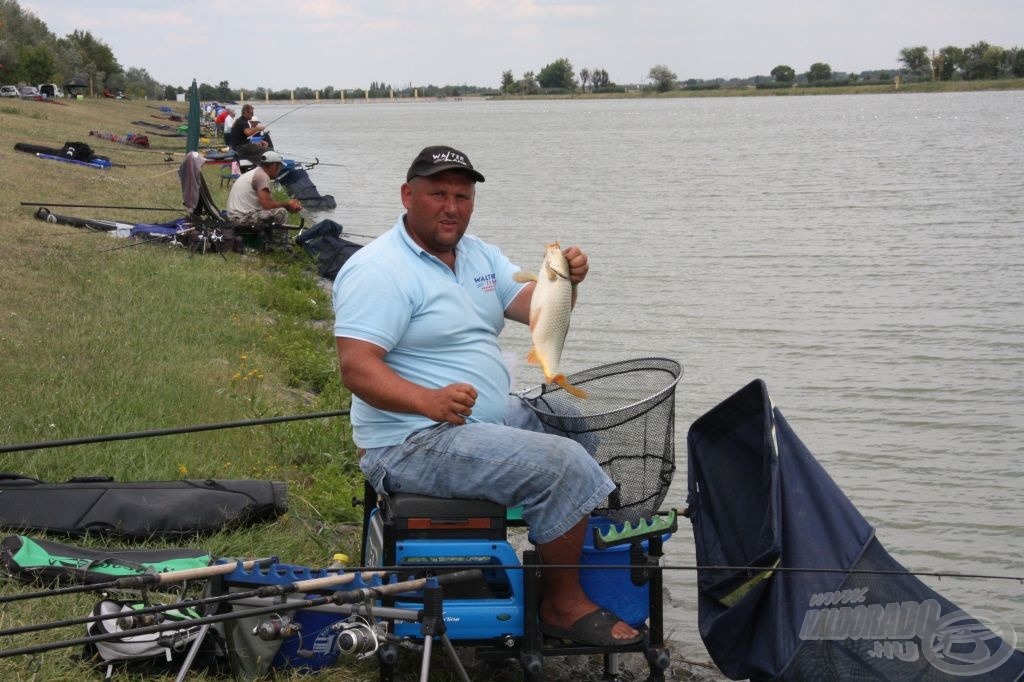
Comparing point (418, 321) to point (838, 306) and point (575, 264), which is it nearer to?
point (575, 264)

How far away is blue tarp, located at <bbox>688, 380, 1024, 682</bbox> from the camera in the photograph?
387 centimetres

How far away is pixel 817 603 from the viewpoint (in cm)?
386

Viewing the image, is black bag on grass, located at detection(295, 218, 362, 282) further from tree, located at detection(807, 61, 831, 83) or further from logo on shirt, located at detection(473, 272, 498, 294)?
tree, located at detection(807, 61, 831, 83)

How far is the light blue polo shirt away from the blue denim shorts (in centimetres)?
11

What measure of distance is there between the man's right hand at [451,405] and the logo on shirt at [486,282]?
519mm

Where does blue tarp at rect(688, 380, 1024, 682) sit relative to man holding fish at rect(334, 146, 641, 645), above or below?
below

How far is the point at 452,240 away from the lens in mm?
4242

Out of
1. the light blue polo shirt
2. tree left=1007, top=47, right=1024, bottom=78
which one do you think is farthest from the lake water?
tree left=1007, top=47, right=1024, bottom=78

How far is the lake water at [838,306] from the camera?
25.9ft

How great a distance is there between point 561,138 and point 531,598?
57734 mm

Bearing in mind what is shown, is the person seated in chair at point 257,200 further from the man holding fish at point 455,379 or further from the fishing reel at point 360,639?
the fishing reel at point 360,639

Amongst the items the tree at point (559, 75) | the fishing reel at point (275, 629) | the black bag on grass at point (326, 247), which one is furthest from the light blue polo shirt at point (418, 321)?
the tree at point (559, 75)

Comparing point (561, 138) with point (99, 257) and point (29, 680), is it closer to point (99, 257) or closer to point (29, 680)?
point (99, 257)

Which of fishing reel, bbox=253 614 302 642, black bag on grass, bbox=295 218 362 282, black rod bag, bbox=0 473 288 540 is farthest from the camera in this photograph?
black bag on grass, bbox=295 218 362 282
